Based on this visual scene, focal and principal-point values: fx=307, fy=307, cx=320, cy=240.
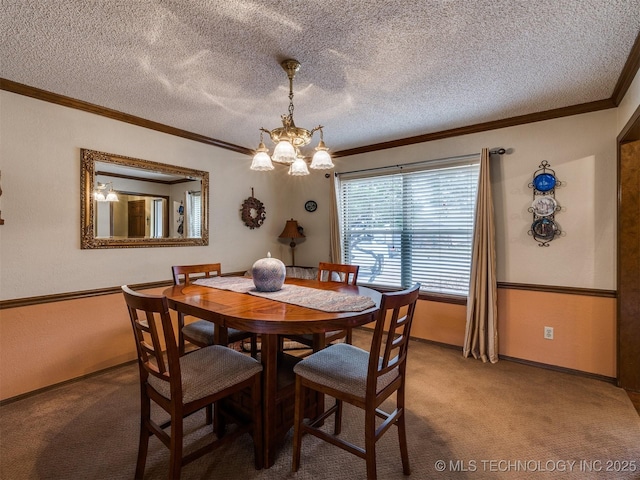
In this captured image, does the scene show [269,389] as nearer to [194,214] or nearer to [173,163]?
[194,214]

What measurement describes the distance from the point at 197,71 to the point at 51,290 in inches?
81.4

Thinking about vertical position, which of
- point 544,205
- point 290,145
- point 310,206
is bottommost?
point 544,205

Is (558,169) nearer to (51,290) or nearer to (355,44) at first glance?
(355,44)

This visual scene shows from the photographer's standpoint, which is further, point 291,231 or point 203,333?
point 291,231

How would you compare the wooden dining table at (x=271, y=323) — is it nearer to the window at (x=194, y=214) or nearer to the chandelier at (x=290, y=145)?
the chandelier at (x=290, y=145)

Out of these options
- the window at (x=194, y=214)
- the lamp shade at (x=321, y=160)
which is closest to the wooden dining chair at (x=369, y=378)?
the lamp shade at (x=321, y=160)

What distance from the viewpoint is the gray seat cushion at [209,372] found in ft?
4.75

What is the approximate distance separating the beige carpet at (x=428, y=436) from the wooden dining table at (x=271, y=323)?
0.60ft

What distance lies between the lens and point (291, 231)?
4.28m

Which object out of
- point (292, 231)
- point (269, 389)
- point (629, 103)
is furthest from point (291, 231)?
point (629, 103)

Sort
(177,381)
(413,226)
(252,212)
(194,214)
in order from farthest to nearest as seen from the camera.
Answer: (252,212), (413,226), (194,214), (177,381)

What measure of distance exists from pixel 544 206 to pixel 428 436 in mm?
2243

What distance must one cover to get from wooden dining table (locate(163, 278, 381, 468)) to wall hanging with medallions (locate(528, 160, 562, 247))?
1886 mm

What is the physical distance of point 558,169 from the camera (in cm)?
277
